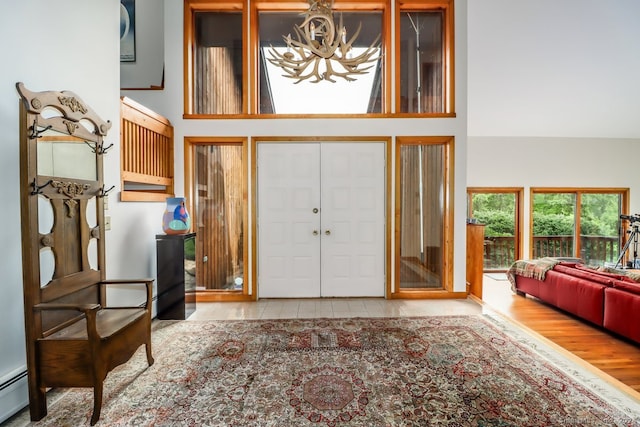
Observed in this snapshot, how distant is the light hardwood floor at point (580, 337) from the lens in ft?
8.81

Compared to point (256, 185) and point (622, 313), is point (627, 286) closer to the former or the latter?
point (622, 313)

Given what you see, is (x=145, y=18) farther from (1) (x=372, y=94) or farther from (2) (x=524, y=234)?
(2) (x=524, y=234)

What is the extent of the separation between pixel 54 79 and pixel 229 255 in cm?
261

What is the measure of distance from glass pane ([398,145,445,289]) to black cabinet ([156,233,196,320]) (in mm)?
2734

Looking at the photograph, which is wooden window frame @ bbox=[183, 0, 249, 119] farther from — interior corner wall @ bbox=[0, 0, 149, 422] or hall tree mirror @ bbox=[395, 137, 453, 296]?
hall tree mirror @ bbox=[395, 137, 453, 296]

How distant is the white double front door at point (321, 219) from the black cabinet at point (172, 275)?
1017 mm

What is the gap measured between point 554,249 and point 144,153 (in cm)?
795

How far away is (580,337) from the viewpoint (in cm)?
340

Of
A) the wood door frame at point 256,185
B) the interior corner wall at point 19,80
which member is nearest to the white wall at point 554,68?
the wood door frame at point 256,185

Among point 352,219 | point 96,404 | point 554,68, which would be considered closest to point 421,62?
point 352,219

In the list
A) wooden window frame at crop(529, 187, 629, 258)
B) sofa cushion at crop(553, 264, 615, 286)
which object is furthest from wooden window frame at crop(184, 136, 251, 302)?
wooden window frame at crop(529, 187, 629, 258)

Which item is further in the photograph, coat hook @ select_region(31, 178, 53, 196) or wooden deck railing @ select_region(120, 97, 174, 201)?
wooden deck railing @ select_region(120, 97, 174, 201)

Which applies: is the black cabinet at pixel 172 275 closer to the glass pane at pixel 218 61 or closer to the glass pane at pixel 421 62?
the glass pane at pixel 218 61

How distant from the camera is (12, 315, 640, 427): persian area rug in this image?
1.87 m
